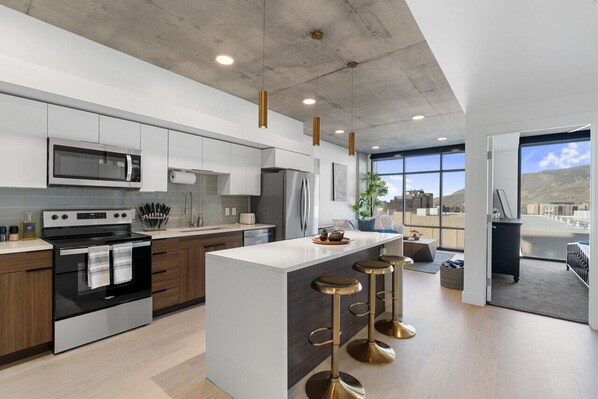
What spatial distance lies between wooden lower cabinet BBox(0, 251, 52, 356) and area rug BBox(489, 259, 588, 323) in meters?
4.82

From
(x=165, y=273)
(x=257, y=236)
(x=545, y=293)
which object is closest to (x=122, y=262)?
(x=165, y=273)

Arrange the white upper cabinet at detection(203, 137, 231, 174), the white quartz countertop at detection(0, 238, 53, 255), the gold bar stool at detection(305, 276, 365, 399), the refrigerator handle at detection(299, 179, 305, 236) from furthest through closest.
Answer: the refrigerator handle at detection(299, 179, 305, 236), the white upper cabinet at detection(203, 137, 231, 174), the white quartz countertop at detection(0, 238, 53, 255), the gold bar stool at detection(305, 276, 365, 399)

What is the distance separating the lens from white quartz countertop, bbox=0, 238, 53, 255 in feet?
7.47

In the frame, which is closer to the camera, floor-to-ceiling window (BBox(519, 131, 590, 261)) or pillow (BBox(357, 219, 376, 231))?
floor-to-ceiling window (BBox(519, 131, 590, 261))

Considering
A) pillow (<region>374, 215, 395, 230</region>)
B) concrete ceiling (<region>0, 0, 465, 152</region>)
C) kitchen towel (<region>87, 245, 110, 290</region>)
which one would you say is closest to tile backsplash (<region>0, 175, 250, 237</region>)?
kitchen towel (<region>87, 245, 110, 290</region>)

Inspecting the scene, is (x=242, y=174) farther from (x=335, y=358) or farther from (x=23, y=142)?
(x=335, y=358)

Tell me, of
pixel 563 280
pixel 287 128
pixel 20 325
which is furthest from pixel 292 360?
pixel 563 280

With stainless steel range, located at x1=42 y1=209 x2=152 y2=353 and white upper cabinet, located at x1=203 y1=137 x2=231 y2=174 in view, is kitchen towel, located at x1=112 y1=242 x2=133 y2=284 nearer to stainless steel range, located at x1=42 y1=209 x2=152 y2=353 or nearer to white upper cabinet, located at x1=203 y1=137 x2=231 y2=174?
stainless steel range, located at x1=42 y1=209 x2=152 y2=353

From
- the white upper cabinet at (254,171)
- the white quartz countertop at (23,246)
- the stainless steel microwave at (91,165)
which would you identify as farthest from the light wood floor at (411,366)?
the white upper cabinet at (254,171)

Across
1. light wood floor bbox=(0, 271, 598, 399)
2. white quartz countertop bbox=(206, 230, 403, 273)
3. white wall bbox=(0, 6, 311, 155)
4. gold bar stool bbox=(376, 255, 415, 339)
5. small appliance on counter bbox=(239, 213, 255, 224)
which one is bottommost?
light wood floor bbox=(0, 271, 598, 399)

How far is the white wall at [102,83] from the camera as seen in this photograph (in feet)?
7.73

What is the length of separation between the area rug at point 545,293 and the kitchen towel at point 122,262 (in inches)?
170

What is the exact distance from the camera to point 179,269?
341 cm

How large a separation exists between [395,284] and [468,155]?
2.05 meters
